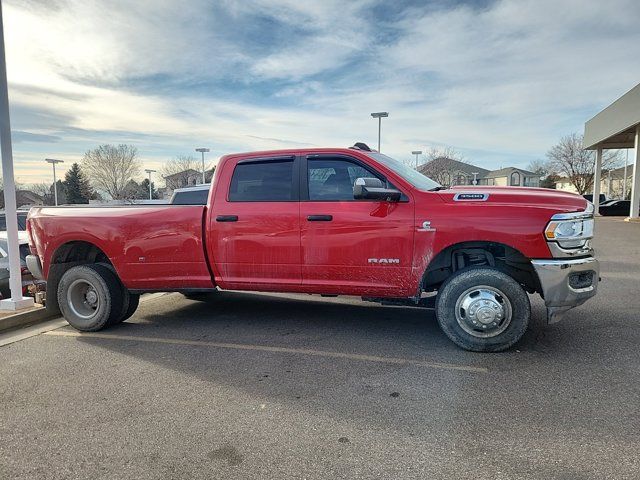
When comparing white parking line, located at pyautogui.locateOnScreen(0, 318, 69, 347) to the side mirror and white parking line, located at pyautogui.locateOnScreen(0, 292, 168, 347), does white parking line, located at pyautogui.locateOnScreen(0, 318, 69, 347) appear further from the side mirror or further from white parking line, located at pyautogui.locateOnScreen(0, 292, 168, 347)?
the side mirror

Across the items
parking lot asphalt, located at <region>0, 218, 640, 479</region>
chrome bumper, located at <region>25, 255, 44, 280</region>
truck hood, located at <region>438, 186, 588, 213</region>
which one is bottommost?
parking lot asphalt, located at <region>0, 218, 640, 479</region>

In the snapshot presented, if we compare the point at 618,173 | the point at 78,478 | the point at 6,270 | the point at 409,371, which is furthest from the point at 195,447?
the point at 618,173

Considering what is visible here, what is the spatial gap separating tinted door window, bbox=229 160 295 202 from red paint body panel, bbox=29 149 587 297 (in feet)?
0.29

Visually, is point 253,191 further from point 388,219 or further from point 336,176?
point 388,219

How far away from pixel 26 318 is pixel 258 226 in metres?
3.46

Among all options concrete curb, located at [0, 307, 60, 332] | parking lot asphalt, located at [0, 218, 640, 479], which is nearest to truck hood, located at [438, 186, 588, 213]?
parking lot asphalt, located at [0, 218, 640, 479]

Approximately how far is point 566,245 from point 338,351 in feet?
7.74

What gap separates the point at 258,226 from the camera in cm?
504

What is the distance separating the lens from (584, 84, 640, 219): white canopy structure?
74.0 ft

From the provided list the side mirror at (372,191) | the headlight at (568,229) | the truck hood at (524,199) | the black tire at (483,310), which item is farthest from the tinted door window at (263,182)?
the headlight at (568,229)

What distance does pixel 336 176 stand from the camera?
495cm

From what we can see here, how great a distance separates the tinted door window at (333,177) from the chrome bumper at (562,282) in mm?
1835

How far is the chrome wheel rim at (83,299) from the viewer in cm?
567

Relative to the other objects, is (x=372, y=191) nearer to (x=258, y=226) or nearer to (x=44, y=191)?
(x=258, y=226)
